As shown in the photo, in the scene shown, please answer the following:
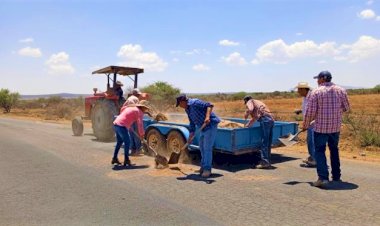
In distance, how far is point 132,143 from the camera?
36.3 ft

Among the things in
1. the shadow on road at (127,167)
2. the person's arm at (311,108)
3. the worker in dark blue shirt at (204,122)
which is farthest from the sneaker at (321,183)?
the shadow on road at (127,167)

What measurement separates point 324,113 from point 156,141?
4699 mm

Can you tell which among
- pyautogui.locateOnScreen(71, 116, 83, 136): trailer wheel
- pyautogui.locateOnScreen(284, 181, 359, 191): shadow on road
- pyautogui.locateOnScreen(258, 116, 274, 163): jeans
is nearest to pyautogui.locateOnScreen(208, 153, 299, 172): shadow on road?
pyautogui.locateOnScreen(258, 116, 274, 163): jeans

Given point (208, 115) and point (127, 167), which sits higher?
point (208, 115)

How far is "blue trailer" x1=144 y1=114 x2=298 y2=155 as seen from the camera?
848 cm

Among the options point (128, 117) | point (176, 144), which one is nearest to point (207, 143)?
point (176, 144)

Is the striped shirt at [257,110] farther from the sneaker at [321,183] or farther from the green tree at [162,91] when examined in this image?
the green tree at [162,91]

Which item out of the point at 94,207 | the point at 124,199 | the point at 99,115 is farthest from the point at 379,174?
the point at 99,115

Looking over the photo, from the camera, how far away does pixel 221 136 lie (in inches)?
340

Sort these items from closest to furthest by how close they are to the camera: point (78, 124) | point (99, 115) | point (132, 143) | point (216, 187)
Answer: point (216, 187) < point (132, 143) < point (99, 115) < point (78, 124)

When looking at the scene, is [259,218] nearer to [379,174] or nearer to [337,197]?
[337,197]

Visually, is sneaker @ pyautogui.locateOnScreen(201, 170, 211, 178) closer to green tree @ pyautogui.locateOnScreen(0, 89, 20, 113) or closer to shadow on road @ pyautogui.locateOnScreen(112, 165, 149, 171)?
shadow on road @ pyautogui.locateOnScreen(112, 165, 149, 171)

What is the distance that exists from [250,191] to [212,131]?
5.63 feet

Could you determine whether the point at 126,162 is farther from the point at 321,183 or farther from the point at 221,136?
the point at 321,183
